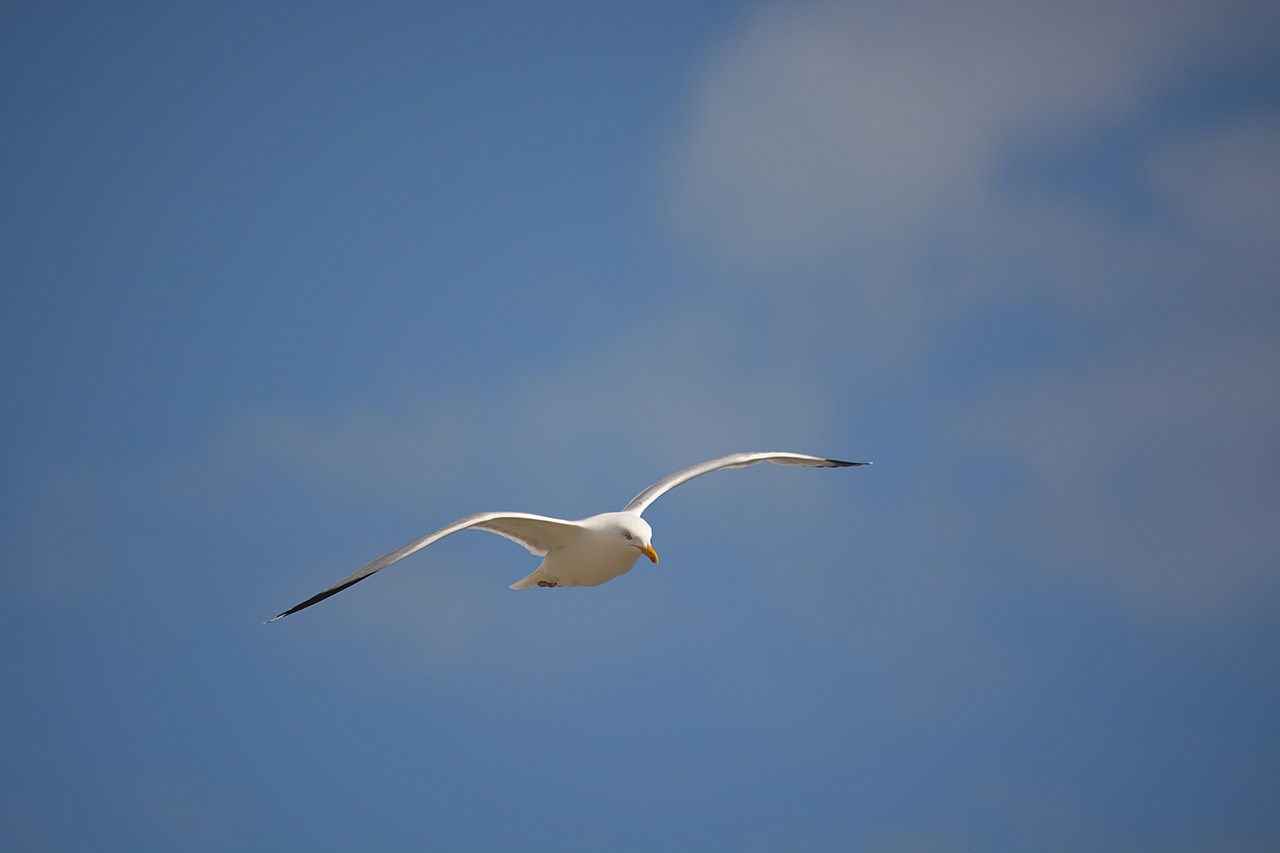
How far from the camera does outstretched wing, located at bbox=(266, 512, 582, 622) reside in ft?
33.4

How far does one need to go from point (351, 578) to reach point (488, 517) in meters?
1.46

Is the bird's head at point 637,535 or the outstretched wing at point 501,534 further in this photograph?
the bird's head at point 637,535

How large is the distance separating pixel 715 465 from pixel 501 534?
3.04 metres

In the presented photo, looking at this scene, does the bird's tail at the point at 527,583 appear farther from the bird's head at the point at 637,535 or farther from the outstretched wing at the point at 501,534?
the bird's head at the point at 637,535

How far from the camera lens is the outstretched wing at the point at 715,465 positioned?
528 inches

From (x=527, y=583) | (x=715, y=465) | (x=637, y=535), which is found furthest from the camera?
(x=715, y=465)

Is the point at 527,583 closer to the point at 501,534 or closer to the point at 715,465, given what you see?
the point at 501,534

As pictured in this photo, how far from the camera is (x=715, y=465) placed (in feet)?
46.6

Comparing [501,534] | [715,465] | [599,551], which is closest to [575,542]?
[599,551]

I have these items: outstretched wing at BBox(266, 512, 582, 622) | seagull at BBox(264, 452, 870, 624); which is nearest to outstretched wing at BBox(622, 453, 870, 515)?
seagull at BBox(264, 452, 870, 624)

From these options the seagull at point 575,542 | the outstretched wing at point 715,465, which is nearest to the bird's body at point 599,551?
the seagull at point 575,542

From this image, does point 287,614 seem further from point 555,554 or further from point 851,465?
point 851,465

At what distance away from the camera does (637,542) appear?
11758 millimetres

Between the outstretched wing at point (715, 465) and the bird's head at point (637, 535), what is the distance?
2.80ft
